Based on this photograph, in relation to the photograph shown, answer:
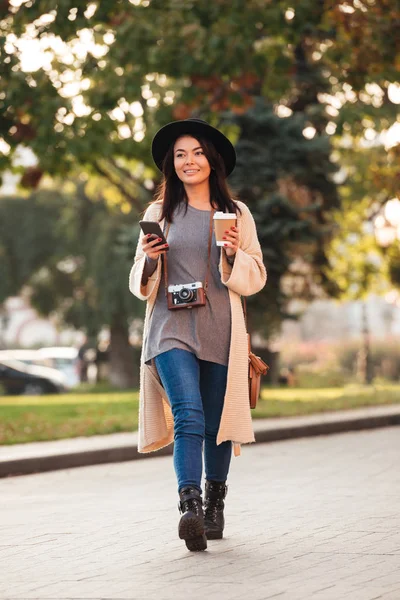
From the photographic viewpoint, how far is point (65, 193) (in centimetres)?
4019

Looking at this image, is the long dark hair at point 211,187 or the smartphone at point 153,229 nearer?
the smartphone at point 153,229

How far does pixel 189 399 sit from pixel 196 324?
38cm

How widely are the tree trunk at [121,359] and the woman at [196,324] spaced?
105ft

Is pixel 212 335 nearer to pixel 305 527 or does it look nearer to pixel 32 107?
pixel 305 527

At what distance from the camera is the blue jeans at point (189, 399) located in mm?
6476

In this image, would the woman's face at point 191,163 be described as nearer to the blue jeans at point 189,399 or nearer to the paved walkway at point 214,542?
Answer: the blue jeans at point 189,399

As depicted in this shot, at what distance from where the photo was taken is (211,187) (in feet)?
22.9

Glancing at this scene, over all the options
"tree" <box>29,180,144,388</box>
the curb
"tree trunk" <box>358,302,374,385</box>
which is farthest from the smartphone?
"tree trunk" <box>358,302,374,385</box>

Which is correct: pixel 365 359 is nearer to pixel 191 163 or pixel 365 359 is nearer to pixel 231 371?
pixel 191 163

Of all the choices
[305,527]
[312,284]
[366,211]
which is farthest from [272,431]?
[366,211]

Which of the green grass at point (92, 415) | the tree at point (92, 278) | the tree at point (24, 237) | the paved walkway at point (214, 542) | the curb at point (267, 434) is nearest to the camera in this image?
the paved walkway at point (214, 542)

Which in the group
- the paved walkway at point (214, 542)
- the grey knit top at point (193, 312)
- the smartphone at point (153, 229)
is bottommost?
the paved walkway at point (214, 542)

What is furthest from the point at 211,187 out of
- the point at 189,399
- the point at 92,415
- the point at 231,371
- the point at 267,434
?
the point at 92,415

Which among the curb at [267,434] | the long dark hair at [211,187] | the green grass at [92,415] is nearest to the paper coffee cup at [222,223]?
the long dark hair at [211,187]
